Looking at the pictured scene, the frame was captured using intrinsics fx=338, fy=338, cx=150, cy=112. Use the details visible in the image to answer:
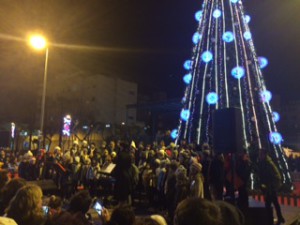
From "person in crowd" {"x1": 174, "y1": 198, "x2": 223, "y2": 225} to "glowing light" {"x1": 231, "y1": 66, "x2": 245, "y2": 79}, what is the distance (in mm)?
13272

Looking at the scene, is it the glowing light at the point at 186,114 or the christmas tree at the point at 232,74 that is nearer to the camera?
the christmas tree at the point at 232,74

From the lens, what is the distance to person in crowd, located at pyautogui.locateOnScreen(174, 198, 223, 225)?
95.9 inches

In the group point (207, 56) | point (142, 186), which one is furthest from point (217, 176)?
point (207, 56)

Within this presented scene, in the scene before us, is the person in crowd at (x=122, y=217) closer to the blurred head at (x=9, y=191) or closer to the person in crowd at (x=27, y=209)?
the person in crowd at (x=27, y=209)

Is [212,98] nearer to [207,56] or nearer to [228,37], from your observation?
[207,56]

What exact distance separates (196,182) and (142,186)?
4786 mm

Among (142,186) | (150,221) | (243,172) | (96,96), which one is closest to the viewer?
(150,221)

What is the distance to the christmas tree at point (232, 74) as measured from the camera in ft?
51.5

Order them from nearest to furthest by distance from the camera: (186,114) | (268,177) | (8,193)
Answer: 1. (8,193)
2. (268,177)
3. (186,114)

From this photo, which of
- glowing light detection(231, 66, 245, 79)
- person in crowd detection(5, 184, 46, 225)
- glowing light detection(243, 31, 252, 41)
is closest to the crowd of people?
person in crowd detection(5, 184, 46, 225)

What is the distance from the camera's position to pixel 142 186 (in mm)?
12672

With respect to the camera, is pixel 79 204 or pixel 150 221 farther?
pixel 79 204

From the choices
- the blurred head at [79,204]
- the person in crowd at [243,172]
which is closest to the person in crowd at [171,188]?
the person in crowd at [243,172]

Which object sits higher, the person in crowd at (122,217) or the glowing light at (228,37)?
the glowing light at (228,37)
